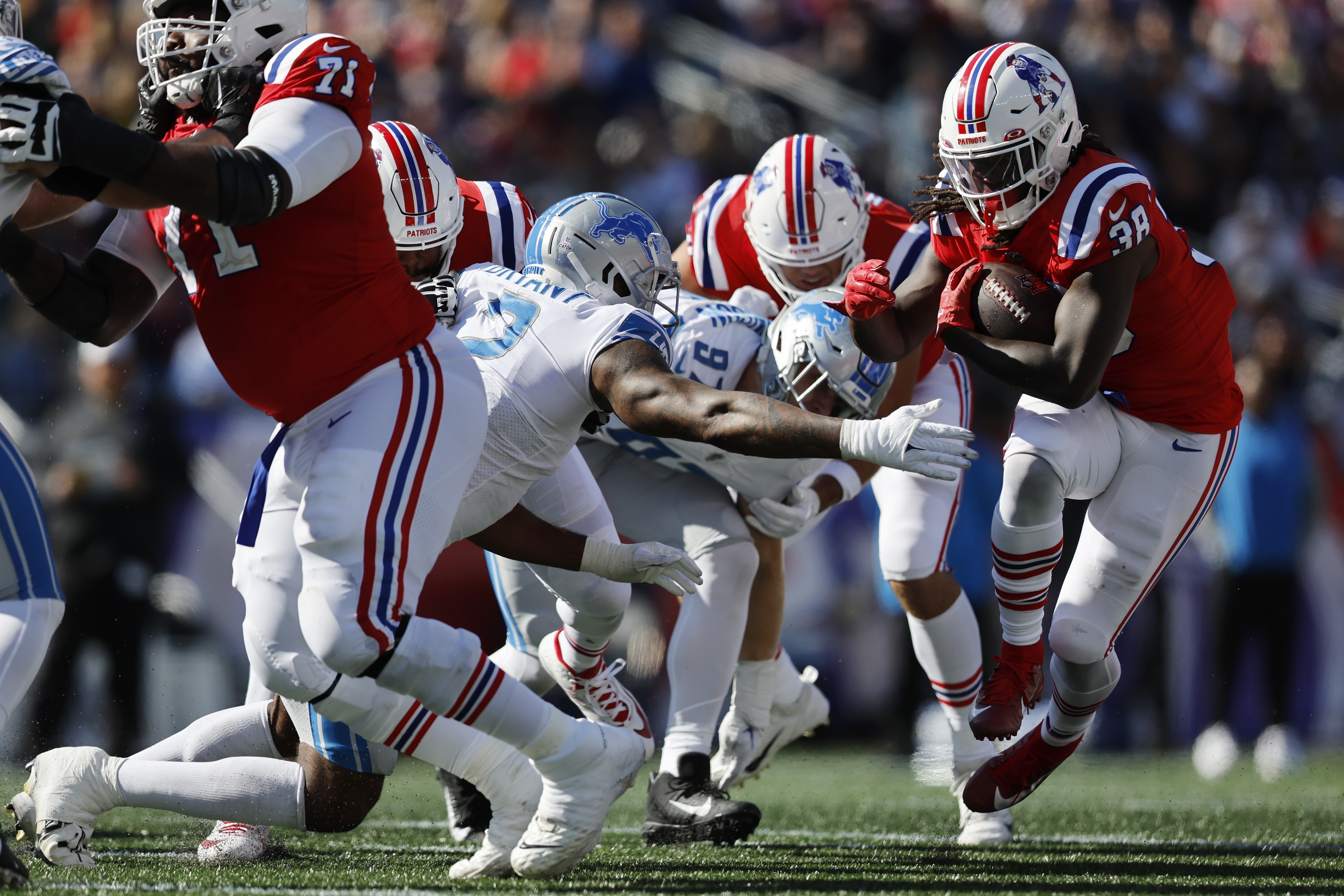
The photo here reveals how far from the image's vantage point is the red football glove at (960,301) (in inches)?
159

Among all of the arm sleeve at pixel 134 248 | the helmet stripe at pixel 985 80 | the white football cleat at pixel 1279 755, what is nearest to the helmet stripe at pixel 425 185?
the arm sleeve at pixel 134 248

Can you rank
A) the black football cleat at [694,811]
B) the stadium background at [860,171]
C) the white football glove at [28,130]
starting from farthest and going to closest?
the stadium background at [860,171] < the black football cleat at [694,811] < the white football glove at [28,130]

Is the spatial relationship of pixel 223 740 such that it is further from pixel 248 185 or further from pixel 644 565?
pixel 248 185

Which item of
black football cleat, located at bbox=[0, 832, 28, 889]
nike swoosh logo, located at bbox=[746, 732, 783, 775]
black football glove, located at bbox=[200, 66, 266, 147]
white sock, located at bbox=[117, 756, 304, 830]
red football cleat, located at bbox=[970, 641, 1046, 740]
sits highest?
black football glove, located at bbox=[200, 66, 266, 147]

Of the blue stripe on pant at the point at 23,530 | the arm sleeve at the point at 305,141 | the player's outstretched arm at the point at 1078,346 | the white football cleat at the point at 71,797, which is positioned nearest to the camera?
the arm sleeve at the point at 305,141

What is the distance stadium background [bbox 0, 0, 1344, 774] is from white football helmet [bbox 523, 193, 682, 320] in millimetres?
3118

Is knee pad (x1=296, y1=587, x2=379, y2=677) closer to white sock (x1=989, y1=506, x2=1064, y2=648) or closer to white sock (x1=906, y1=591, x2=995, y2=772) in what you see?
white sock (x1=989, y1=506, x2=1064, y2=648)

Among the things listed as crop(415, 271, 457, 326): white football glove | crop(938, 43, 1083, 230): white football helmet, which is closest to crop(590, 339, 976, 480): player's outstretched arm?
crop(415, 271, 457, 326): white football glove

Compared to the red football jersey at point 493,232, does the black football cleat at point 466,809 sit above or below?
below

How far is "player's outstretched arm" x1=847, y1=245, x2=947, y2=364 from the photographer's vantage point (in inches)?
167

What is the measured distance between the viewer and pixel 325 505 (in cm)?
320

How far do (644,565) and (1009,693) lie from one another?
114 cm

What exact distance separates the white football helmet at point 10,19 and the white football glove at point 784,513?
8.01 ft

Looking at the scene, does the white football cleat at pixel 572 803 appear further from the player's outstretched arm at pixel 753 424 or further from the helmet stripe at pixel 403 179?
the helmet stripe at pixel 403 179
